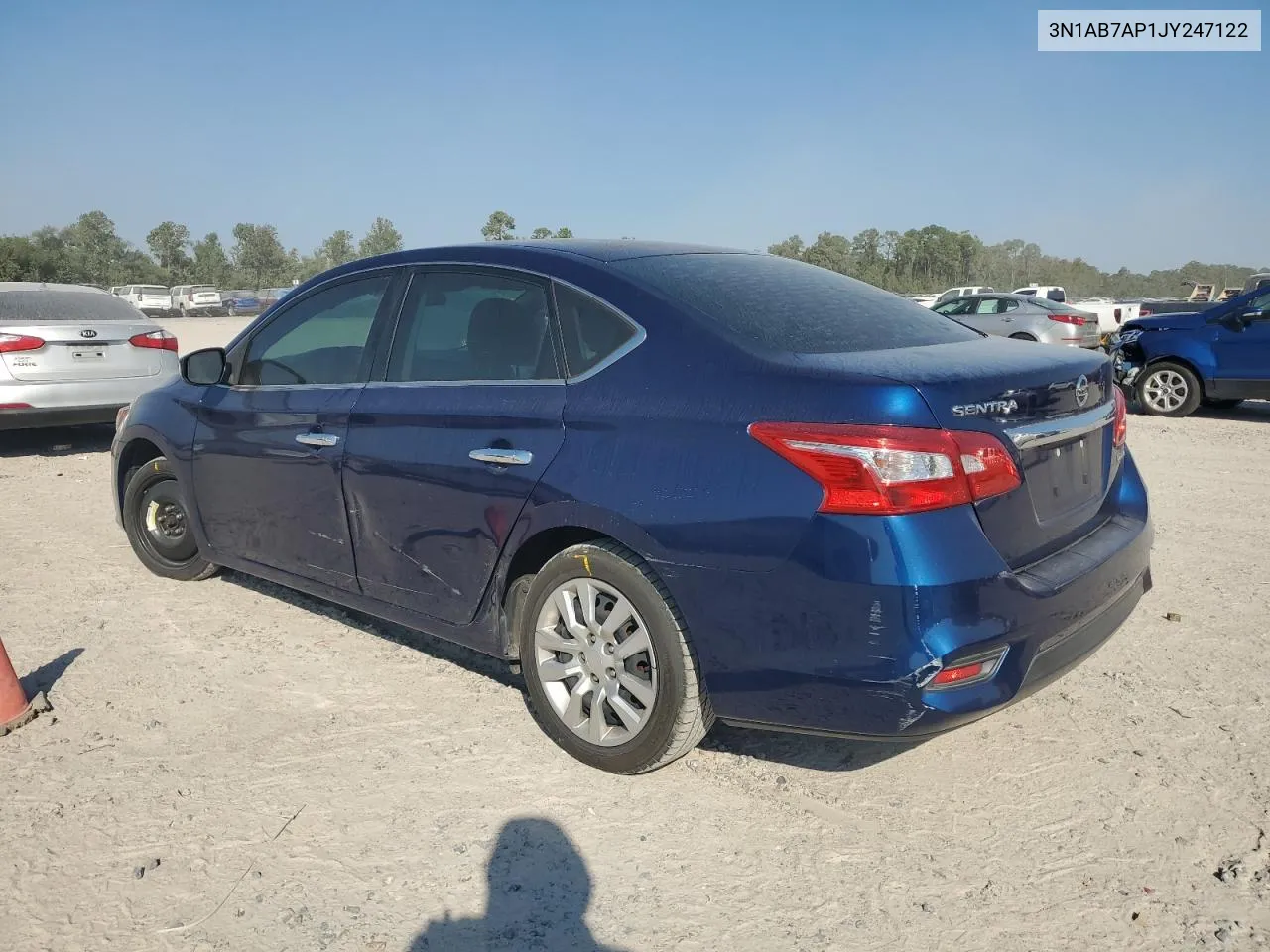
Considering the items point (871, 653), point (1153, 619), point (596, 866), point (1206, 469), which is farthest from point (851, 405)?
point (1206, 469)

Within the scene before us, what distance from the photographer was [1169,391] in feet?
38.4

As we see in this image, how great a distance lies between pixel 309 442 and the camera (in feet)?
13.0

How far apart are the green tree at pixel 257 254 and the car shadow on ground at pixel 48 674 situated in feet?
377

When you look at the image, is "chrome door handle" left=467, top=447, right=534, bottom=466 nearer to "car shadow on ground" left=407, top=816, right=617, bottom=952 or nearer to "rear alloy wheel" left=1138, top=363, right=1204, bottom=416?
"car shadow on ground" left=407, top=816, right=617, bottom=952

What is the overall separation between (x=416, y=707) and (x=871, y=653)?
192 centimetres

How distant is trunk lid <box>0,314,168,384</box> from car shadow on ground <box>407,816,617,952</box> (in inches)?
286

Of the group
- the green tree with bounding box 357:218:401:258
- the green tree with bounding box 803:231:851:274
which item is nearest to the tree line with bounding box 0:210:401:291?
the green tree with bounding box 357:218:401:258

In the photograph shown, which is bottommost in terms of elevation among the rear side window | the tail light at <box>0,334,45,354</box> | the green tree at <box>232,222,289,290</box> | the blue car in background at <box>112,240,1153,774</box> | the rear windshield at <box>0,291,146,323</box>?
the blue car in background at <box>112,240,1153,774</box>

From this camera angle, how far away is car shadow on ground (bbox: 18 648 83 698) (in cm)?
397

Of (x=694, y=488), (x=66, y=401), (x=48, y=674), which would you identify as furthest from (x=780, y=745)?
(x=66, y=401)

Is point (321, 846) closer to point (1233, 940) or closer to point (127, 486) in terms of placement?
point (1233, 940)

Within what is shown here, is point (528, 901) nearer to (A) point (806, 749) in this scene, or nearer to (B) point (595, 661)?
(B) point (595, 661)

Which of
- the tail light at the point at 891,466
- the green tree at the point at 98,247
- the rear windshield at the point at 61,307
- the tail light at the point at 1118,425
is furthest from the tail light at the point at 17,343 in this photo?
the green tree at the point at 98,247

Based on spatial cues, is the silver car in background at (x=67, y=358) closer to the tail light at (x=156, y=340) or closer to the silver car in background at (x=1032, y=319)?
the tail light at (x=156, y=340)
